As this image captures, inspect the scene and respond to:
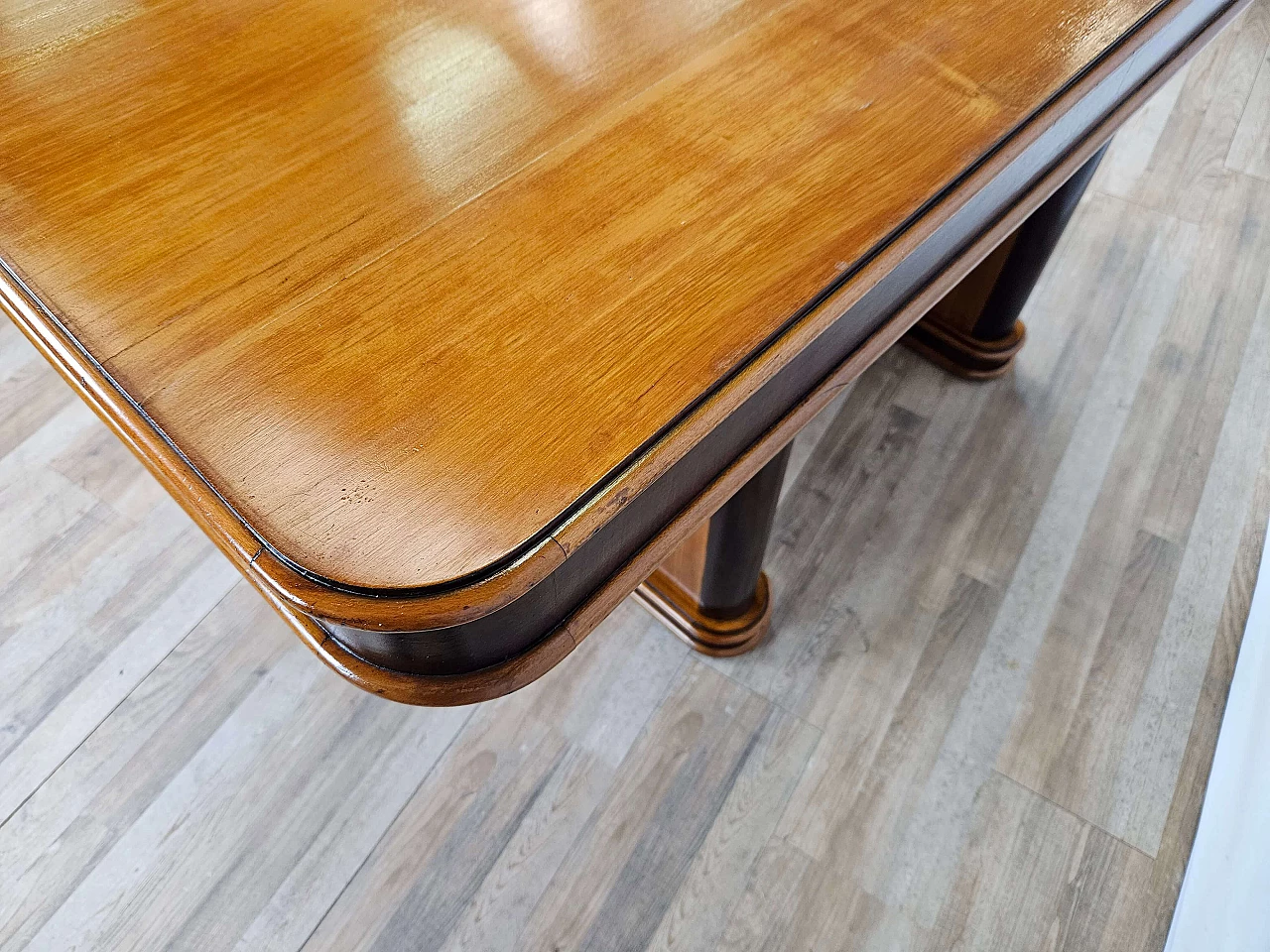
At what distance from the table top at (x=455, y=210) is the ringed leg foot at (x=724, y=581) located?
33 cm

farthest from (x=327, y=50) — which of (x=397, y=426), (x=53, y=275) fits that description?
(x=397, y=426)

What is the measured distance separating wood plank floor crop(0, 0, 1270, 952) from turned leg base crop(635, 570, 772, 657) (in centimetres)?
3

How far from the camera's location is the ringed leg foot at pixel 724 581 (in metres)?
0.96

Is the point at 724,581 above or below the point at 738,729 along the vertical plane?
above

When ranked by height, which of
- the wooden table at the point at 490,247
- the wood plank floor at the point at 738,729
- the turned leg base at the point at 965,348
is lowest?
the wood plank floor at the point at 738,729

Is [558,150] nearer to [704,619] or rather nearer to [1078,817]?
[704,619]

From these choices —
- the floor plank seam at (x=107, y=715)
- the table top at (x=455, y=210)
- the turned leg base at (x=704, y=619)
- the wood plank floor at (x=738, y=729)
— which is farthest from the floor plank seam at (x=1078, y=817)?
the floor plank seam at (x=107, y=715)

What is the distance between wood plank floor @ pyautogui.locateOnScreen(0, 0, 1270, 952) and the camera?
1044 millimetres

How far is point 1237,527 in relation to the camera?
4.52 feet

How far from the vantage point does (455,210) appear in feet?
2.07

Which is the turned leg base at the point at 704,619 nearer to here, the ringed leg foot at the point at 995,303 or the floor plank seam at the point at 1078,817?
the floor plank seam at the point at 1078,817

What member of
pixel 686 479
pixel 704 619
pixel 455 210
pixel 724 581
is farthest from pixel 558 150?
pixel 704 619

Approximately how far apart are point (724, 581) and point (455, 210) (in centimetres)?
61

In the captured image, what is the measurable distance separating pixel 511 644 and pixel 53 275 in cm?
40
